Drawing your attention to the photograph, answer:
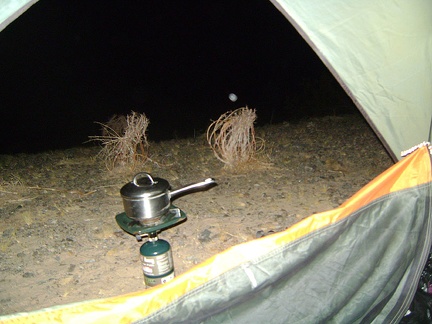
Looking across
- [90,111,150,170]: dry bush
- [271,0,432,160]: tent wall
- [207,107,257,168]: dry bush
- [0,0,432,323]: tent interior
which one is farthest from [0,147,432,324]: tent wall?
[90,111,150,170]: dry bush

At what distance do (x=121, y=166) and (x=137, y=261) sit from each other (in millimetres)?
1626

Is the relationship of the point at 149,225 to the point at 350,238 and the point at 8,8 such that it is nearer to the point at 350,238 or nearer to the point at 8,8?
the point at 350,238

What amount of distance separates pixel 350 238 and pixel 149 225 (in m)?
0.84

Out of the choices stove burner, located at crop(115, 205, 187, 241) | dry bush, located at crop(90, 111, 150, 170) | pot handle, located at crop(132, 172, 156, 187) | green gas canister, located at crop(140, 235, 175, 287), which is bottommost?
green gas canister, located at crop(140, 235, 175, 287)

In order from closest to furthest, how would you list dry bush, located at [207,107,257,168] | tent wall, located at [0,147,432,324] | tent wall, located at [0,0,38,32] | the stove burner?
tent wall, located at [0,147,432,324] → tent wall, located at [0,0,38,32] → the stove burner → dry bush, located at [207,107,257,168]

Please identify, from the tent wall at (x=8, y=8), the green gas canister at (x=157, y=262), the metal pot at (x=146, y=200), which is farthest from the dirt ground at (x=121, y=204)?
the tent wall at (x=8, y=8)

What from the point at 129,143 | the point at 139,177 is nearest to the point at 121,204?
the point at 129,143

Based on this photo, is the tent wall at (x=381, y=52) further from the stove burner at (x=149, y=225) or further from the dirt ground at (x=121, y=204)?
the dirt ground at (x=121, y=204)

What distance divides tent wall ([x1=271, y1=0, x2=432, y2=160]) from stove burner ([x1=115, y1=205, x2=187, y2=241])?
0.94 m

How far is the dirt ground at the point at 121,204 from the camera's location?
223cm

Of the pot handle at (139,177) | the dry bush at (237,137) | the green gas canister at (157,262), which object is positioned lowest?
the green gas canister at (157,262)

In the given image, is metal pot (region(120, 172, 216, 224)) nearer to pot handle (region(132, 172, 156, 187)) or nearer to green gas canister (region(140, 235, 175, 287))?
pot handle (region(132, 172, 156, 187))

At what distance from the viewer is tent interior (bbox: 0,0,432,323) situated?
3.80ft

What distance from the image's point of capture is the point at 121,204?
10.2 feet
